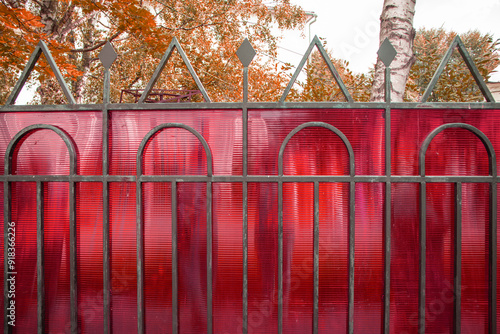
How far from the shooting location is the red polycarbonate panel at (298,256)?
242 cm

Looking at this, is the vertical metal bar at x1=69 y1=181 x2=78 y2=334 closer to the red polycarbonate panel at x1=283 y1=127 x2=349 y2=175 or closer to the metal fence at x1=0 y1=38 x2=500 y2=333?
the metal fence at x1=0 y1=38 x2=500 y2=333

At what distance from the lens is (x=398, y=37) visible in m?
3.18

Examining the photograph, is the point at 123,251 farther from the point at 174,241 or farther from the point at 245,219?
the point at 245,219

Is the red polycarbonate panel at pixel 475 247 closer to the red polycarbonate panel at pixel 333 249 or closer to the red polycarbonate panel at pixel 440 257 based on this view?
the red polycarbonate panel at pixel 440 257

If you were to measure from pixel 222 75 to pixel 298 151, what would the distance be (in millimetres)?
11866

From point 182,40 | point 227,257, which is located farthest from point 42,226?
point 182,40

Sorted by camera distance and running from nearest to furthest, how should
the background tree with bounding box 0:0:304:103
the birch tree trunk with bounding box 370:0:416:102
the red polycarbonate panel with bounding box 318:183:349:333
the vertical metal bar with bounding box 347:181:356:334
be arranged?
the vertical metal bar with bounding box 347:181:356:334, the red polycarbonate panel with bounding box 318:183:349:333, the birch tree trunk with bounding box 370:0:416:102, the background tree with bounding box 0:0:304:103

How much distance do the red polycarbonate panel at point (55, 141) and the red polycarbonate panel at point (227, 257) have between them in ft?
3.79

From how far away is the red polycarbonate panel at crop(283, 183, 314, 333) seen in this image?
2424 millimetres

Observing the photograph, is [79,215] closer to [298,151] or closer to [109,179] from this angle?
[109,179]

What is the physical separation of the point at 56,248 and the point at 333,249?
2.47 meters

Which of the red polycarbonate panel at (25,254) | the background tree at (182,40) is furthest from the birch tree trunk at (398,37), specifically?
the background tree at (182,40)

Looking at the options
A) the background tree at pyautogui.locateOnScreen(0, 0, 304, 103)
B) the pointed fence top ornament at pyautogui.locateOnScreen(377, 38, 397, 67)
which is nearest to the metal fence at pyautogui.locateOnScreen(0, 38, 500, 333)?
the pointed fence top ornament at pyautogui.locateOnScreen(377, 38, 397, 67)

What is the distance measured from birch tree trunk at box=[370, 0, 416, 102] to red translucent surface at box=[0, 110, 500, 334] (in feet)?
3.17
